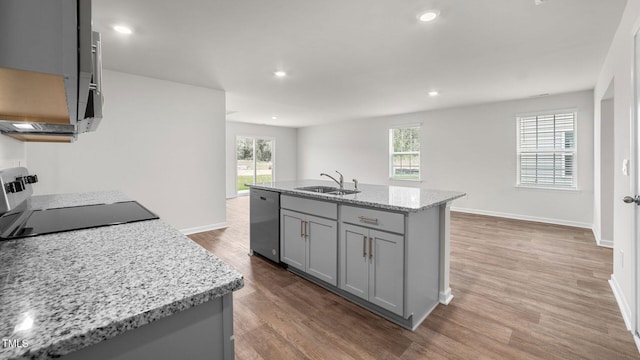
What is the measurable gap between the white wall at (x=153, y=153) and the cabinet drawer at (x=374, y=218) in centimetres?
309

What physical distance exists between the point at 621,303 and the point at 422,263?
1651 mm

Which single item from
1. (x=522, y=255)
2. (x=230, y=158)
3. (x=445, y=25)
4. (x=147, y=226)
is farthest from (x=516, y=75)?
(x=230, y=158)

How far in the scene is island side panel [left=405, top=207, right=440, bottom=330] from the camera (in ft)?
6.19

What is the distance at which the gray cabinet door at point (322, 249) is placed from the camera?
2355mm

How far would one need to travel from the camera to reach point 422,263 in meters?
2.04

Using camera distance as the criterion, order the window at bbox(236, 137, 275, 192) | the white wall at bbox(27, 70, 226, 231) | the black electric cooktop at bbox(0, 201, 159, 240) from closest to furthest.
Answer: the black electric cooktop at bbox(0, 201, 159, 240)
the white wall at bbox(27, 70, 226, 231)
the window at bbox(236, 137, 275, 192)

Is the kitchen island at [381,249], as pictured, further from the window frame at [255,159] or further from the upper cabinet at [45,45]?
the window frame at [255,159]

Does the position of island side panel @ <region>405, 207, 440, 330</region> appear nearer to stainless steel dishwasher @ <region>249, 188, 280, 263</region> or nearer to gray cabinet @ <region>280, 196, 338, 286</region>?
gray cabinet @ <region>280, 196, 338, 286</region>

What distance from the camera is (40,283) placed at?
26.1 inches

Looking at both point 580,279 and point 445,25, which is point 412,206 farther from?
point 580,279

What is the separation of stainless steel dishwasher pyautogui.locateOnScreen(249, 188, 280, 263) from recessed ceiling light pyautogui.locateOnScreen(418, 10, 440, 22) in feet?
6.76

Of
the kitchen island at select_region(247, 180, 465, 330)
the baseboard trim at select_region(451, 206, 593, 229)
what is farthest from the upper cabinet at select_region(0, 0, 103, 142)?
the baseboard trim at select_region(451, 206, 593, 229)

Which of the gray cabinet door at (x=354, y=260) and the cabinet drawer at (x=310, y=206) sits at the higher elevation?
the cabinet drawer at (x=310, y=206)

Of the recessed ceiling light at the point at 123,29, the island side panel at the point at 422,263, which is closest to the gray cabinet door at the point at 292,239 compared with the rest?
the island side panel at the point at 422,263
